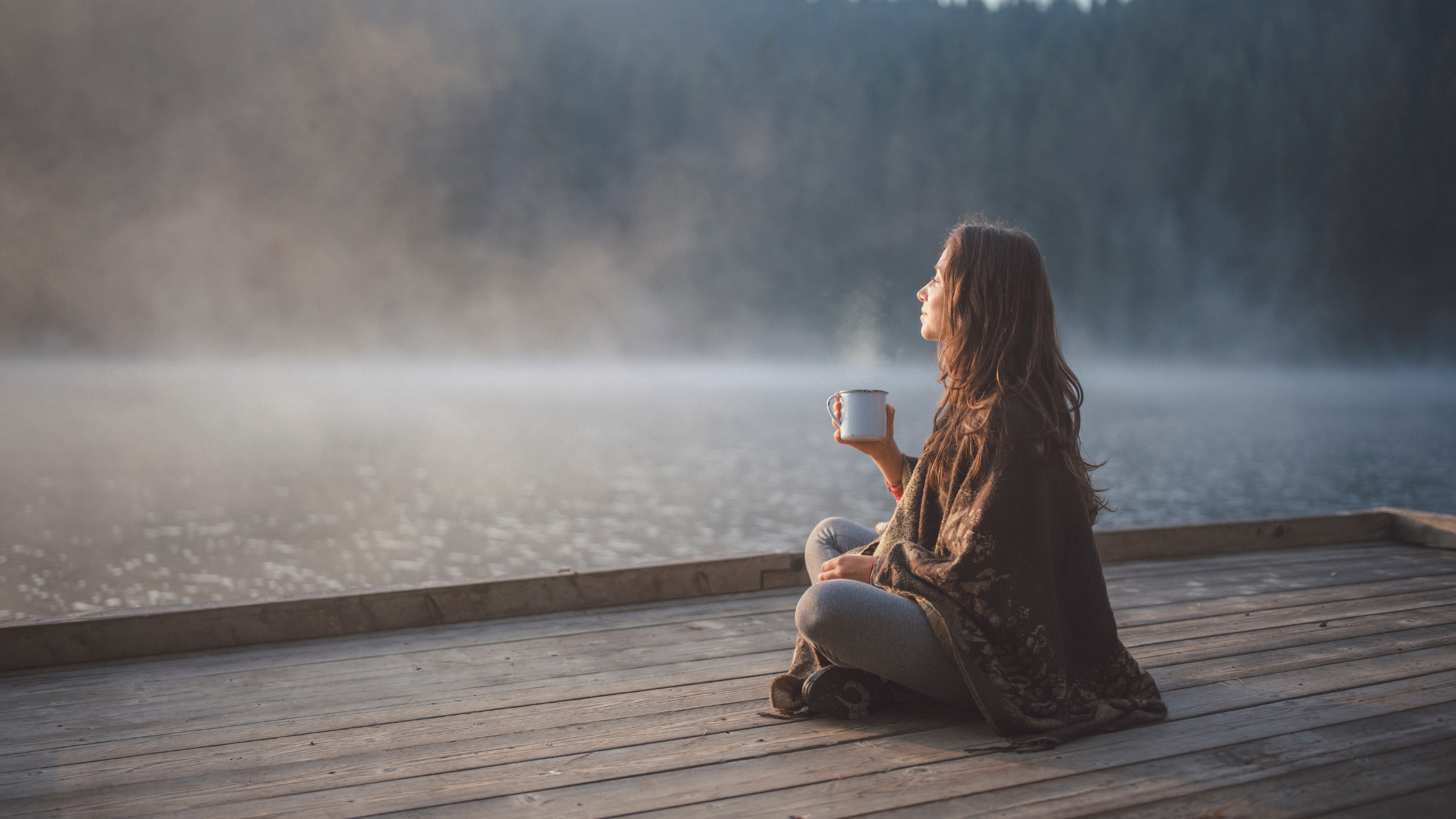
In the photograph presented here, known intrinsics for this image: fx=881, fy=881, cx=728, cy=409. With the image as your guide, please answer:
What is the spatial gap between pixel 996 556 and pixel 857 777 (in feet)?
1.55

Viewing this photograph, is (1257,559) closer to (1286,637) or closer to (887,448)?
(1286,637)

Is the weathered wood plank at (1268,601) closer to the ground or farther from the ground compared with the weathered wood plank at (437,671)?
closer to the ground

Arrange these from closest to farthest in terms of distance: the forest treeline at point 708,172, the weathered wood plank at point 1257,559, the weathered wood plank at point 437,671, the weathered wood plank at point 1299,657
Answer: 1. the weathered wood plank at point 437,671
2. the weathered wood plank at point 1299,657
3. the weathered wood plank at point 1257,559
4. the forest treeline at point 708,172

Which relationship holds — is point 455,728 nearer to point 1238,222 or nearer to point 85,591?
point 85,591

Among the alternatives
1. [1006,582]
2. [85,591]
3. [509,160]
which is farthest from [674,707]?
[509,160]

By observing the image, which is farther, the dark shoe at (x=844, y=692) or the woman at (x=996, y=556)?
the dark shoe at (x=844, y=692)

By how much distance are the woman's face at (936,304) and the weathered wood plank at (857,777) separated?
0.80m

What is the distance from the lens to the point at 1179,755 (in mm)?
1635

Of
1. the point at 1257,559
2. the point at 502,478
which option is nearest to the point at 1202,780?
the point at 1257,559

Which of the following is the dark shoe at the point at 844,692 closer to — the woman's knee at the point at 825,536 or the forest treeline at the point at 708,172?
the woman's knee at the point at 825,536

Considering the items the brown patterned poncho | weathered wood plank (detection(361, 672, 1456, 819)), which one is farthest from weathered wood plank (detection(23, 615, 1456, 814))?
the brown patterned poncho

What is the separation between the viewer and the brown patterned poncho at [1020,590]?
1652 millimetres

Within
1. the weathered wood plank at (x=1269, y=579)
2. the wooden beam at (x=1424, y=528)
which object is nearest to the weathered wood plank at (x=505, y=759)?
the weathered wood plank at (x=1269, y=579)

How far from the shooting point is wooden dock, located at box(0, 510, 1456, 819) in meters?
1.48
